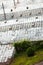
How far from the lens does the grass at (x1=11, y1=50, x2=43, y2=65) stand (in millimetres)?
16828

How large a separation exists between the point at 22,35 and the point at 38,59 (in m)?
3.15

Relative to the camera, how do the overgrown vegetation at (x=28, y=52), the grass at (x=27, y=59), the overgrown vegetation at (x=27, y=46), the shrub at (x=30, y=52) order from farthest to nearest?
the overgrown vegetation at (x=27, y=46) < the shrub at (x=30, y=52) < the overgrown vegetation at (x=28, y=52) < the grass at (x=27, y=59)

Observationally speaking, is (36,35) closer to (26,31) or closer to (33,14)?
(26,31)

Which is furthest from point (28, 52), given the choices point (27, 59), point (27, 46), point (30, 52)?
point (27, 46)

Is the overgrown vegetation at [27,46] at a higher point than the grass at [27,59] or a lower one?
higher

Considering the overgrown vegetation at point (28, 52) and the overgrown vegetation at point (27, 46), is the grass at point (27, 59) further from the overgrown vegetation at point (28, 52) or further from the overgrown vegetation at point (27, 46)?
the overgrown vegetation at point (27, 46)

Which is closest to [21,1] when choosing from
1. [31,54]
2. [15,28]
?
[15,28]

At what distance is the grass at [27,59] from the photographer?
55.2 feet

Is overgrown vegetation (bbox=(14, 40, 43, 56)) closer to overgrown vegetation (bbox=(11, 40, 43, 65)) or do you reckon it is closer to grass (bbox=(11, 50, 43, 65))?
overgrown vegetation (bbox=(11, 40, 43, 65))

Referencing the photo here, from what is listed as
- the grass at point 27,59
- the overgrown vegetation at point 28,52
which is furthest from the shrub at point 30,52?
the grass at point 27,59

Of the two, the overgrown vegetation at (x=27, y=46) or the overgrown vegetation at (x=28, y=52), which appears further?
the overgrown vegetation at (x=27, y=46)

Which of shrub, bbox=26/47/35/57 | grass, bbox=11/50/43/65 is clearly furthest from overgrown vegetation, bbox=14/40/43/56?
grass, bbox=11/50/43/65

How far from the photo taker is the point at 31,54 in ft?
57.2

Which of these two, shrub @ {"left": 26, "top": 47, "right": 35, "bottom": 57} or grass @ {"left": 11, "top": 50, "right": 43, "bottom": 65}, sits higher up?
shrub @ {"left": 26, "top": 47, "right": 35, "bottom": 57}
